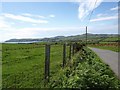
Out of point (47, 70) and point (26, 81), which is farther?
point (26, 81)

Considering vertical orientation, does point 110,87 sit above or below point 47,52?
below

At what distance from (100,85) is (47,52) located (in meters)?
2.30

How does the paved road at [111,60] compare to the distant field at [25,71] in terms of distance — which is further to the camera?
the paved road at [111,60]

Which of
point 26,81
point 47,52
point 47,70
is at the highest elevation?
point 47,52

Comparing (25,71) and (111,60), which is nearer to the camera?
(25,71)

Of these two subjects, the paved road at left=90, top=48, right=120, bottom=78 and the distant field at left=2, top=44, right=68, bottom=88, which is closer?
the distant field at left=2, top=44, right=68, bottom=88

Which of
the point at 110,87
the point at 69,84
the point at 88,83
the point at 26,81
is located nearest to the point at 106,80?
the point at 110,87

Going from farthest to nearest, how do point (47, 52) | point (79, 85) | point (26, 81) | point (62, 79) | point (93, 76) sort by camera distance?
point (26, 81)
point (47, 52)
point (62, 79)
point (93, 76)
point (79, 85)

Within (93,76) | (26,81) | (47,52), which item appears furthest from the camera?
(26,81)

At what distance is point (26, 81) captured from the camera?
32.2ft

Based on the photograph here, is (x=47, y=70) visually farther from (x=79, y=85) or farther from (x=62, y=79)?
(x=79, y=85)

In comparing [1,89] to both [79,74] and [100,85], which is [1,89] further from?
[100,85]

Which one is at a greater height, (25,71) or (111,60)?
(111,60)

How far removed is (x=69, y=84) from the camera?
665 centimetres
